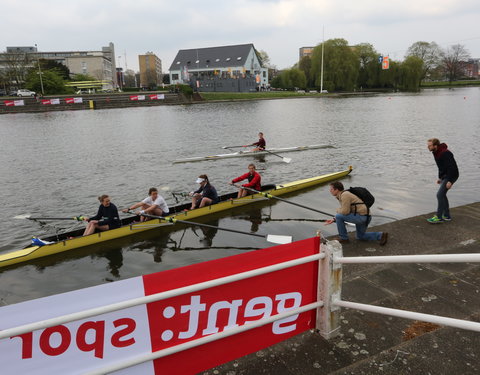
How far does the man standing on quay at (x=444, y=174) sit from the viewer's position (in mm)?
8750

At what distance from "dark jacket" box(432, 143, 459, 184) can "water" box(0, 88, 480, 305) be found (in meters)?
4.37

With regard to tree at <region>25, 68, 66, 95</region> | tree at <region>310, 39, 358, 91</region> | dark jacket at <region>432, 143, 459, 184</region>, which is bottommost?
dark jacket at <region>432, 143, 459, 184</region>

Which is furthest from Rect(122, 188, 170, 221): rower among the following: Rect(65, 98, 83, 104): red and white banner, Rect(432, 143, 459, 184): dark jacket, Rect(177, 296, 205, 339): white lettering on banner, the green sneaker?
Rect(65, 98, 83, 104): red and white banner

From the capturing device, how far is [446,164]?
880 cm

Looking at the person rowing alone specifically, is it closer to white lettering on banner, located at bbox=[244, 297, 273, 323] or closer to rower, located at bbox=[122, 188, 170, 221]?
rower, located at bbox=[122, 188, 170, 221]

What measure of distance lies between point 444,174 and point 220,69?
115 metres

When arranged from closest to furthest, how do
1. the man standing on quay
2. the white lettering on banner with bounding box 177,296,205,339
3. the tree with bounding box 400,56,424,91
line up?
the white lettering on banner with bounding box 177,296,205,339 < the man standing on quay < the tree with bounding box 400,56,424,91

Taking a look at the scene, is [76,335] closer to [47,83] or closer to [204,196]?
[204,196]

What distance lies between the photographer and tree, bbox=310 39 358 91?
330 feet

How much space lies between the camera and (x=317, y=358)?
3.76 m

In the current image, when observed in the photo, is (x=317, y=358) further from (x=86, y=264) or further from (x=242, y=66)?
(x=242, y=66)

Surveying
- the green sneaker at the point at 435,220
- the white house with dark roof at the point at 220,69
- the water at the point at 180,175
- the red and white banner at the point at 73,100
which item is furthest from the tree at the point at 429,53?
the green sneaker at the point at 435,220

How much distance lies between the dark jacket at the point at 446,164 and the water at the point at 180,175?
172 inches

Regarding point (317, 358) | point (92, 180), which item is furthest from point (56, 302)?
point (92, 180)
